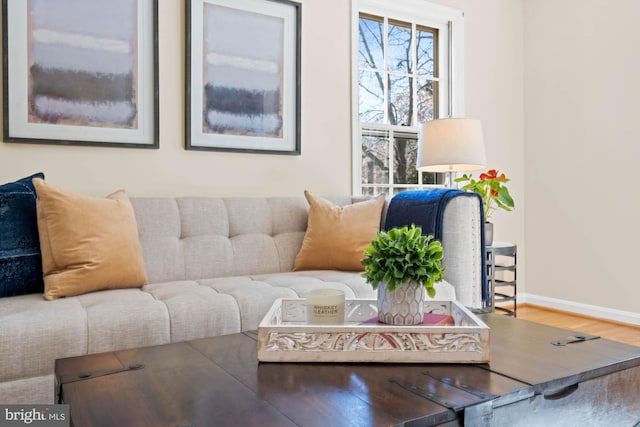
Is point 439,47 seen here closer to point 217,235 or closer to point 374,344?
point 217,235

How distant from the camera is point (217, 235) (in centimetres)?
252

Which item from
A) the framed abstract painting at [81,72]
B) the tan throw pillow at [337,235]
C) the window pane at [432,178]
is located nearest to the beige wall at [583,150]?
the window pane at [432,178]

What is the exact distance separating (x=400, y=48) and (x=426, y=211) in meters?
1.69

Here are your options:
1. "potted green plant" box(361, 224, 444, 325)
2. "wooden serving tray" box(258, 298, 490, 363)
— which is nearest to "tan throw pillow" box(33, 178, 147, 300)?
"wooden serving tray" box(258, 298, 490, 363)

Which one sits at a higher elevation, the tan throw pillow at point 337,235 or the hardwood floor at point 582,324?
the tan throw pillow at point 337,235

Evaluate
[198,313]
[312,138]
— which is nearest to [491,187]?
[312,138]

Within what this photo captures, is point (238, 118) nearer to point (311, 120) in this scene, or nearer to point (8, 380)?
point (311, 120)

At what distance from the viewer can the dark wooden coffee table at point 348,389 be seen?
86 centimetres

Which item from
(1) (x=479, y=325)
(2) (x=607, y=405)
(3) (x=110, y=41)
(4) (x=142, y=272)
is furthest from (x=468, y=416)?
(3) (x=110, y=41)

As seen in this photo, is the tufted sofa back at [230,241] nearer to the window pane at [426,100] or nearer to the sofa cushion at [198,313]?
the sofa cushion at [198,313]

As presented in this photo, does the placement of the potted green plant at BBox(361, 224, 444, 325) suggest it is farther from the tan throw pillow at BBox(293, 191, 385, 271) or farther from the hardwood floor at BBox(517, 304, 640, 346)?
the hardwood floor at BBox(517, 304, 640, 346)

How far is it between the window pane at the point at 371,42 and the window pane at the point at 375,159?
0.50 m

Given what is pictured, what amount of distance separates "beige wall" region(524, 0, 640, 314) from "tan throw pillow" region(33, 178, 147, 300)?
127 inches

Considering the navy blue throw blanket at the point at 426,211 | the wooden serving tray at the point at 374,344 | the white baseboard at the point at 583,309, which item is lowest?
the white baseboard at the point at 583,309
